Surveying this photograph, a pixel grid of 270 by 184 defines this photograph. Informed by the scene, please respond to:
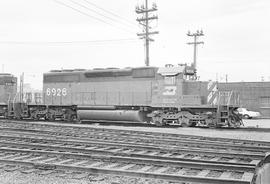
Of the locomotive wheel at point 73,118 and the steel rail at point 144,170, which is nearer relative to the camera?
the steel rail at point 144,170

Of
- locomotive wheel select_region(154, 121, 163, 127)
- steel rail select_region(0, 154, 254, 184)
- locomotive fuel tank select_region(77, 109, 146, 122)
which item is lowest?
steel rail select_region(0, 154, 254, 184)

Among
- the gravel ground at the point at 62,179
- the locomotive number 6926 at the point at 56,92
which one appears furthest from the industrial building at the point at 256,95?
the gravel ground at the point at 62,179

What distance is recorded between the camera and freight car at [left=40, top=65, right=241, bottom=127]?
1811 centimetres

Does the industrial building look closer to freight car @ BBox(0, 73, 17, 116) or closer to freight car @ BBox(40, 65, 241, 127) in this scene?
freight car @ BBox(40, 65, 241, 127)

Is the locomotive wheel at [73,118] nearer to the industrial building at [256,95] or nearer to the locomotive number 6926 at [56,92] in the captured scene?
the locomotive number 6926 at [56,92]

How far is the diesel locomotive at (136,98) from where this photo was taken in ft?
59.5

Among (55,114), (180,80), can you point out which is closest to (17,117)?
(55,114)

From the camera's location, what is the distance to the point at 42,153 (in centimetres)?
865

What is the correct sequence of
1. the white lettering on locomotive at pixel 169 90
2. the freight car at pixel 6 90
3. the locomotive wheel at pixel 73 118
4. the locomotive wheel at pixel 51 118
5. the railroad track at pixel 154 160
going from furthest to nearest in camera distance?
1. the freight car at pixel 6 90
2. the locomotive wheel at pixel 51 118
3. the locomotive wheel at pixel 73 118
4. the white lettering on locomotive at pixel 169 90
5. the railroad track at pixel 154 160

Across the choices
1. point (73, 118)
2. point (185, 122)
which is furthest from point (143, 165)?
point (73, 118)

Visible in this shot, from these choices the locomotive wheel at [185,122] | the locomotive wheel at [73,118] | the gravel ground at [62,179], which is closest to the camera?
the gravel ground at [62,179]

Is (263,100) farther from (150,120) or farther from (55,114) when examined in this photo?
(55,114)

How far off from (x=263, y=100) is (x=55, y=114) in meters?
23.4

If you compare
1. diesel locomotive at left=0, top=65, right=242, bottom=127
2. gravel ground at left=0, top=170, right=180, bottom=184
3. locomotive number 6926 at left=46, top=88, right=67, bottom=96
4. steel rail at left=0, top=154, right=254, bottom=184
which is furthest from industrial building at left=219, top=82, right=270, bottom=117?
gravel ground at left=0, top=170, right=180, bottom=184
